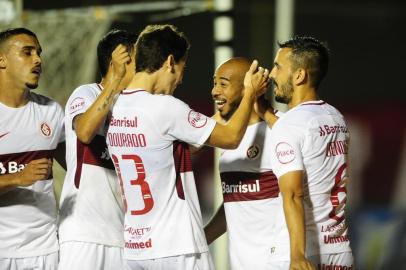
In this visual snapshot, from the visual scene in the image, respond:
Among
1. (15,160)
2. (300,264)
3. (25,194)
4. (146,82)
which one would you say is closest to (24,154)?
(15,160)

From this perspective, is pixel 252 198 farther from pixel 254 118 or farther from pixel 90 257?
pixel 90 257

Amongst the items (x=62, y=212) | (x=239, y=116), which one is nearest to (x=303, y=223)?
(x=239, y=116)

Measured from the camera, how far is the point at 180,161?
A: 4715 mm

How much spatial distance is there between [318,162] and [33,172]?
151 centimetres

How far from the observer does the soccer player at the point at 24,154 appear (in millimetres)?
5234

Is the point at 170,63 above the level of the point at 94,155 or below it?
above

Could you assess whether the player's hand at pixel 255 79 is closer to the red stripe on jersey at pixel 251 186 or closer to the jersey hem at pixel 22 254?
the red stripe on jersey at pixel 251 186

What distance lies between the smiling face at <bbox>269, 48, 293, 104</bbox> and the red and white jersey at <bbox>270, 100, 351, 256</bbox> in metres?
0.13

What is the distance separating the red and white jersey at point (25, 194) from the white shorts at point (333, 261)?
1.61m

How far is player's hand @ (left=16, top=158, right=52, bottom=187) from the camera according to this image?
4855 millimetres

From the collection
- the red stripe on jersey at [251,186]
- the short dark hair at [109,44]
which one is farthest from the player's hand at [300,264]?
the short dark hair at [109,44]

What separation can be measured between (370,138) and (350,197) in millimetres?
1302

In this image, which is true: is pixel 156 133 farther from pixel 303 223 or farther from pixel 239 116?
pixel 303 223

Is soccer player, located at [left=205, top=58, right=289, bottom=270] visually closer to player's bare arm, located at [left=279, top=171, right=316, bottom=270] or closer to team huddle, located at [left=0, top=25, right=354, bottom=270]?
team huddle, located at [left=0, top=25, right=354, bottom=270]
